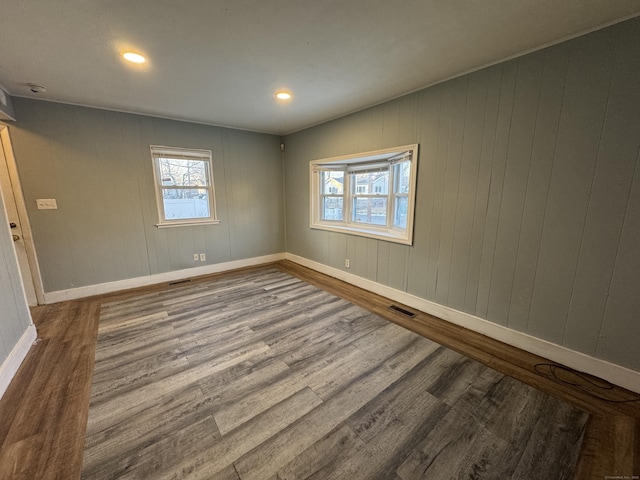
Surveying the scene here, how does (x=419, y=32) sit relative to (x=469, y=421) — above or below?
above

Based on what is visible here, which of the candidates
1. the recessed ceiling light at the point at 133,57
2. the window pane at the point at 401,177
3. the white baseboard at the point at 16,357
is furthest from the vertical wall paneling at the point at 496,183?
the white baseboard at the point at 16,357

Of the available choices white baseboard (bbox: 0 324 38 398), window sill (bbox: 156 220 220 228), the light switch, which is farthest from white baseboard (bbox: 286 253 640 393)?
the light switch

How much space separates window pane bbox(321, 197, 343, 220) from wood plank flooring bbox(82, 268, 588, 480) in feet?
→ 7.42

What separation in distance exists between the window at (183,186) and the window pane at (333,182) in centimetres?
198

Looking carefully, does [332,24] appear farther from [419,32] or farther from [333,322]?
[333,322]

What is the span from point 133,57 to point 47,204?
7.90 ft

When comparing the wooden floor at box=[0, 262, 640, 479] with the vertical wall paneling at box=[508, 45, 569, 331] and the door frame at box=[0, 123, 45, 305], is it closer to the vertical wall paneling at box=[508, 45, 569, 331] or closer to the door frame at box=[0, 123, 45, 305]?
the vertical wall paneling at box=[508, 45, 569, 331]

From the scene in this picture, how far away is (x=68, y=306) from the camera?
3166mm

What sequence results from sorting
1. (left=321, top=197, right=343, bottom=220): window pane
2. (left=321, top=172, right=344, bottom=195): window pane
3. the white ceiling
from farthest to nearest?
(left=321, top=197, right=343, bottom=220): window pane → (left=321, top=172, right=344, bottom=195): window pane → the white ceiling

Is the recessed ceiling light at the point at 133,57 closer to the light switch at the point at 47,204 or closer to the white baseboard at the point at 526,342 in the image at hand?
the light switch at the point at 47,204

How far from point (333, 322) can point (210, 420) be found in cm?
146

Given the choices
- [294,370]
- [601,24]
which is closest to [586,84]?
[601,24]

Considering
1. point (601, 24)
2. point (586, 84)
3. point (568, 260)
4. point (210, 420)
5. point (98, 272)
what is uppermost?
point (601, 24)

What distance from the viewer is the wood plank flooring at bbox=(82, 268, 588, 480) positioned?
131 centimetres
